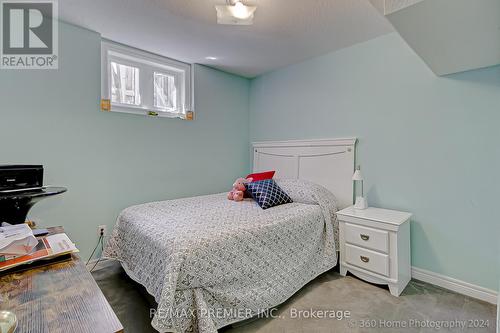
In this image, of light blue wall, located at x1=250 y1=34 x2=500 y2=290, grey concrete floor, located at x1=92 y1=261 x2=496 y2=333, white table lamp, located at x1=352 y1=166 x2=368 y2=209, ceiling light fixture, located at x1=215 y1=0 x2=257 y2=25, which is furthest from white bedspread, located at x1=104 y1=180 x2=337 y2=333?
ceiling light fixture, located at x1=215 y1=0 x2=257 y2=25

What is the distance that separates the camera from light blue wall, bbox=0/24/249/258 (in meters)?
2.01

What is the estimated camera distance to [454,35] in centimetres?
136

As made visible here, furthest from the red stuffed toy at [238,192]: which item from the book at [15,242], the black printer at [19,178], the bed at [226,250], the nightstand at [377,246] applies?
the book at [15,242]

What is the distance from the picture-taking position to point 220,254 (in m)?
1.49

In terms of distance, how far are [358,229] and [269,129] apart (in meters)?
1.88

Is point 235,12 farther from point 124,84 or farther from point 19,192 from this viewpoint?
point 19,192

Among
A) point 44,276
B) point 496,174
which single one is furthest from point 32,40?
point 496,174

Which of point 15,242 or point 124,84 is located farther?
point 124,84

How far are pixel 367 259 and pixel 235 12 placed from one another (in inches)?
90.1

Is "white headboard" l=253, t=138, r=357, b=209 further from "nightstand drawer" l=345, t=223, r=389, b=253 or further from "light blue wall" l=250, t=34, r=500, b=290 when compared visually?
"nightstand drawer" l=345, t=223, r=389, b=253

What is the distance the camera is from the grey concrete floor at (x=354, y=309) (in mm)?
1566

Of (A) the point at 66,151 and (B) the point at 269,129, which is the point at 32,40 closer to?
(A) the point at 66,151

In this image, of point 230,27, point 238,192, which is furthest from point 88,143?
point 230,27

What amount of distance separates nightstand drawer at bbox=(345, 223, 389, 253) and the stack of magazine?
2065 mm
